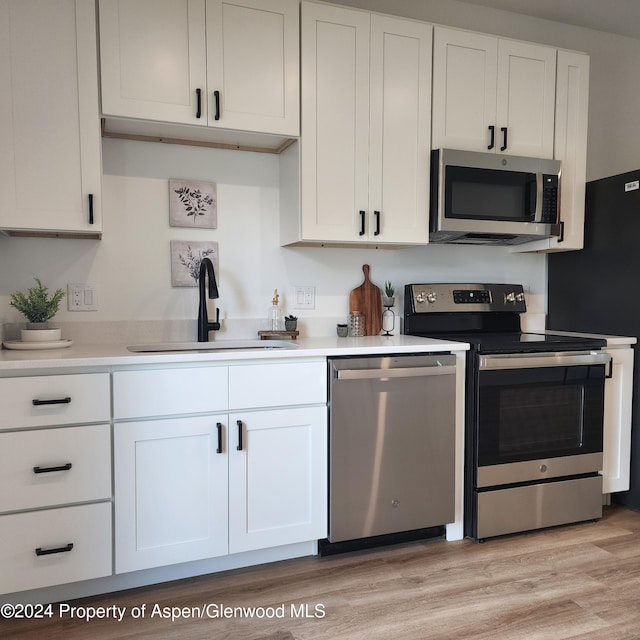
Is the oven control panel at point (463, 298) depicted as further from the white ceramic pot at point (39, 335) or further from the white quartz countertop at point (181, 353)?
the white ceramic pot at point (39, 335)

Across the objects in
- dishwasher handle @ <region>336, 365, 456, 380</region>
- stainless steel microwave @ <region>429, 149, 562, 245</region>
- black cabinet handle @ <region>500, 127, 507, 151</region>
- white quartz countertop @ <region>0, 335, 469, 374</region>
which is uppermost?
black cabinet handle @ <region>500, 127, 507, 151</region>

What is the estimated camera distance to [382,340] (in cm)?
248

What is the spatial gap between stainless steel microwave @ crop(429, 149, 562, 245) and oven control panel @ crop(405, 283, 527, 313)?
0.91 feet

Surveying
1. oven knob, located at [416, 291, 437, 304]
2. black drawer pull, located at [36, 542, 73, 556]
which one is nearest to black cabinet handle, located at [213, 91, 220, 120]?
oven knob, located at [416, 291, 437, 304]

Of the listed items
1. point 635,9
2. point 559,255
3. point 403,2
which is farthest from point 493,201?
point 635,9

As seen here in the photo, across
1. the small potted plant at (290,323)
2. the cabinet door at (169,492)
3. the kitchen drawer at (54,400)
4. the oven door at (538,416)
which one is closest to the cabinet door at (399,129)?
the small potted plant at (290,323)

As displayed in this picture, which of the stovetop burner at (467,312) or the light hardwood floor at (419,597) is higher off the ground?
the stovetop burner at (467,312)

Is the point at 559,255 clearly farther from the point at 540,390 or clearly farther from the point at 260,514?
the point at 260,514

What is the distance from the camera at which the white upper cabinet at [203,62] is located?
2.03 meters

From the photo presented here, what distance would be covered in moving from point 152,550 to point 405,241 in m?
1.66

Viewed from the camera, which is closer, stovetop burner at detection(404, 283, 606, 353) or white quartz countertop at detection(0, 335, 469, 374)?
white quartz countertop at detection(0, 335, 469, 374)

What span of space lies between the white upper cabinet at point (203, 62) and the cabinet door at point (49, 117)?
9 cm

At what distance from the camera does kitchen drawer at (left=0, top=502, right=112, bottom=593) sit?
174cm

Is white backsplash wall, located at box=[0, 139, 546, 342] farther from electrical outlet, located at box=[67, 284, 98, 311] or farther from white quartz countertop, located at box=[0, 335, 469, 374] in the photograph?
white quartz countertop, located at box=[0, 335, 469, 374]
